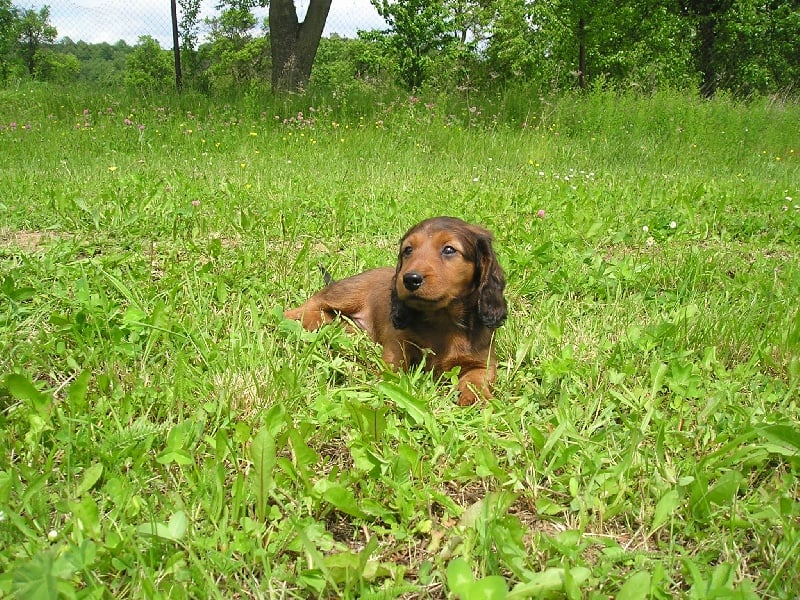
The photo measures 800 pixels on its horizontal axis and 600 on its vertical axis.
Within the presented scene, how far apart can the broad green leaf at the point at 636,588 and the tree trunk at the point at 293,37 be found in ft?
36.1

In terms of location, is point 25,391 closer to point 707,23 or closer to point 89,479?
point 89,479

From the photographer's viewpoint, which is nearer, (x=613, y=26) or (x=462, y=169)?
(x=462, y=169)

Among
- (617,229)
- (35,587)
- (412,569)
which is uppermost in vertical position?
(617,229)

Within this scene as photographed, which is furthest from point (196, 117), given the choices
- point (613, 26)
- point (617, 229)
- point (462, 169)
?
point (613, 26)

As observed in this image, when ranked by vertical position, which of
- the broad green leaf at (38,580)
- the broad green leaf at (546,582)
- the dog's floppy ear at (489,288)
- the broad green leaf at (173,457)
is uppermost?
the dog's floppy ear at (489,288)

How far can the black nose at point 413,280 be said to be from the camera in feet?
8.04

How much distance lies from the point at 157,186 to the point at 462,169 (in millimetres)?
3575

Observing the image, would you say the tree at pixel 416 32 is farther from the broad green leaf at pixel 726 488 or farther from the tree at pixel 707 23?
the broad green leaf at pixel 726 488

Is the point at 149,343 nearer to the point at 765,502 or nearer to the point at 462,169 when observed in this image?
the point at 765,502

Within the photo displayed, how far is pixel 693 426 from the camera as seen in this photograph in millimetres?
2135

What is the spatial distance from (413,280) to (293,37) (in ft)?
34.1

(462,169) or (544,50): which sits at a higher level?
(544,50)

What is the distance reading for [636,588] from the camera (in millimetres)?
1281

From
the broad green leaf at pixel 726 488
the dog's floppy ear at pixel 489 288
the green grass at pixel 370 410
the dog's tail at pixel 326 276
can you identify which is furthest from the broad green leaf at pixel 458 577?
the dog's tail at pixel 326 276
